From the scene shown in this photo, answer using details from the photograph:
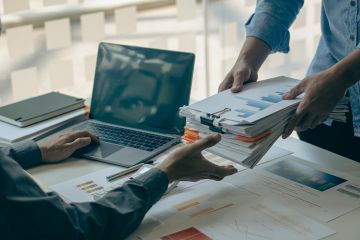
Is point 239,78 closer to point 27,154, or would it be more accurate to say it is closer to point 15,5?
point 27,154

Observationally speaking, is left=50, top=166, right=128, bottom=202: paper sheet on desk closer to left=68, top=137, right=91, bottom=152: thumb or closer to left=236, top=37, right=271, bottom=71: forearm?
left=68, top=137, right=91, bottom=152: thumb

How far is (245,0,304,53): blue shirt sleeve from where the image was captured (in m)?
1.77

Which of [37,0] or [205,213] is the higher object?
[37,0]

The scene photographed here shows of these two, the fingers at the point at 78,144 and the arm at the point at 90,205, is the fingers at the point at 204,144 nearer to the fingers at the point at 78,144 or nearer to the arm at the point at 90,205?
the arm at the point at 90,205

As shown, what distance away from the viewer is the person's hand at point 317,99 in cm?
141

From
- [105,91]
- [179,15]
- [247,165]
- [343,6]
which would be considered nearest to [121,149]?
[105,91]

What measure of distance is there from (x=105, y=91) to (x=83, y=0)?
126 cm

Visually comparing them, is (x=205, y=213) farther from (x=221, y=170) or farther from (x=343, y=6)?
(x=343, y=6)

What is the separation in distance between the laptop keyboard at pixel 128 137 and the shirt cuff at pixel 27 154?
0.21 meters

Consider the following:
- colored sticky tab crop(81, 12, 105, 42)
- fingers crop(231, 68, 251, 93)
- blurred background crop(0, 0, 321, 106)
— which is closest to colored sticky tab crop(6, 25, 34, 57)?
blurred background crop(0, 0, 321, 106)

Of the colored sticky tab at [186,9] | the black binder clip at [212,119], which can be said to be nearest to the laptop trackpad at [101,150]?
the black binder clip at [212,119]

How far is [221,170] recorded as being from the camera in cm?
141

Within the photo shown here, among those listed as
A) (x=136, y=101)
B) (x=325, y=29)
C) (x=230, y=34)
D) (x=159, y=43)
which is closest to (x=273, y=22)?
(x=325, y=29)

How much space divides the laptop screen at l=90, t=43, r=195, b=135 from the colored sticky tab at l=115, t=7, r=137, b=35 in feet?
4.04
